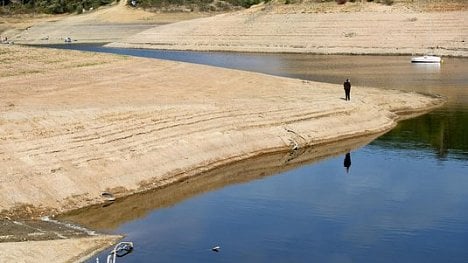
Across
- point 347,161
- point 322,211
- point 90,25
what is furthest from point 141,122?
point 90,25

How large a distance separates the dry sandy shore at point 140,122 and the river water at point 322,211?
3.34 feet

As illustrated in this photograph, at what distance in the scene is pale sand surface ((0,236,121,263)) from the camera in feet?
56.7

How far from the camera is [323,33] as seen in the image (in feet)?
271

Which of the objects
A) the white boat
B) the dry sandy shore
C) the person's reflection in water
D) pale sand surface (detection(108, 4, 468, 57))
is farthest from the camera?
pale sand surface (detection(108, 4, 468, 57))

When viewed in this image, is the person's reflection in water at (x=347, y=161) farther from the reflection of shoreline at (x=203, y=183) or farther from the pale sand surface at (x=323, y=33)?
the pale sand surface at (x=323, y=33)

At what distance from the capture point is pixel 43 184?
23.2 metres

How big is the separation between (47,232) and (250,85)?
23.3 m

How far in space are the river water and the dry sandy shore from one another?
102cm

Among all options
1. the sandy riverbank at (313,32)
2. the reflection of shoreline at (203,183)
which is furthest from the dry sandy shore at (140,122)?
the sandy riverbank at (313,32)

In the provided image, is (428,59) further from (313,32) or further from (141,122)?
(141,122)

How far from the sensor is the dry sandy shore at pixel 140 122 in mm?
23812

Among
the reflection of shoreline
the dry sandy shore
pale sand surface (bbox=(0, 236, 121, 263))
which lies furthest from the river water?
the dry sandy shore

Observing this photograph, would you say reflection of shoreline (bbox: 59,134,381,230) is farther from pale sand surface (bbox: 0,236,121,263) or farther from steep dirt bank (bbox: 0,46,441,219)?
pale sand surface (bbox: 0,236,121,263)

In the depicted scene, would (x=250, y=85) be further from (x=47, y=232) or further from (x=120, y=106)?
(x=47, y=232)
